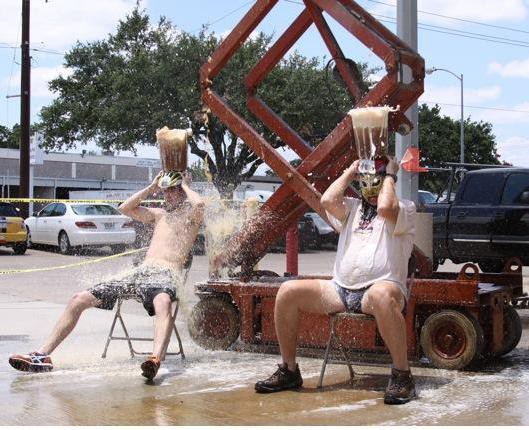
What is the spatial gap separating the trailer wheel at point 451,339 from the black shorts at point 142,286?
2032mm

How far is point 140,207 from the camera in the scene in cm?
679

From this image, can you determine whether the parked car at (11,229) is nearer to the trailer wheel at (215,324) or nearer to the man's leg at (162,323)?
the trailer wheel at (215,324)

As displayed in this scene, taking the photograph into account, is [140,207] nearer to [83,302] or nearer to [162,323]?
[83,302]

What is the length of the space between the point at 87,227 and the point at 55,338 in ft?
51.2

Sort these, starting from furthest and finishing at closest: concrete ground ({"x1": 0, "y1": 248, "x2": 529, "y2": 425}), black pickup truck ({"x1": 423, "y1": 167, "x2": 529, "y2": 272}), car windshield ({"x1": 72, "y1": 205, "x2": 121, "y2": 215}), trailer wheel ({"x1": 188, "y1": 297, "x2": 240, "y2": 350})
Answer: car windshield ({"x1": 72, "y1": 205, "x2": 121, "y2": 215}), black pickup truck ({"x1": 423, "y1": 167, "x2": 529, "y2": 272}), trailer wheel ({"x1": 188, "y1": 297, "x2": 240, "y2": 350}), concrete ground ({"x1": 0, "y1": 248, "x2": 529, "y2": 425})

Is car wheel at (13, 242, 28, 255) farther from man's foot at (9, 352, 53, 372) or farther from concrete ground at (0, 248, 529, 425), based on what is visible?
man's foot at (9, 352, 53, 372)

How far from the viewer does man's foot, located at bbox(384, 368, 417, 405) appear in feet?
17.7

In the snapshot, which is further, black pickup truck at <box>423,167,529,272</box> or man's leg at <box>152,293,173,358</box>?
black pickup truck at <box>423,167,529,272</box>

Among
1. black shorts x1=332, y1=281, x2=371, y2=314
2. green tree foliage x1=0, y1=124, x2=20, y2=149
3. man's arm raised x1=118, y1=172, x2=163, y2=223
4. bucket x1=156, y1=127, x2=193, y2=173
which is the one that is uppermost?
green tree foliage x1=0, y1=124, x2=20, y2=149

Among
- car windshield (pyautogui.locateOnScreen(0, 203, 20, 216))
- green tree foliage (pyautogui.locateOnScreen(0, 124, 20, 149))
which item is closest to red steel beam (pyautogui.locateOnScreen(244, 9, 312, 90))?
car windshield (pyautogui.locateOnScreen(0, 203, 20, 216))

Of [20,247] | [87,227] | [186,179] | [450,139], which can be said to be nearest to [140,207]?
[186,179]

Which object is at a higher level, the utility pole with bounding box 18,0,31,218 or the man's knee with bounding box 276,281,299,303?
the utility pole with bounding box 18,0,31,218

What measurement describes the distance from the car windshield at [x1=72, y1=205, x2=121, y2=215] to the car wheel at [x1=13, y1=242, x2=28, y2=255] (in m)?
1.72

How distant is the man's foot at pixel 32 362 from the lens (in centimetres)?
625
